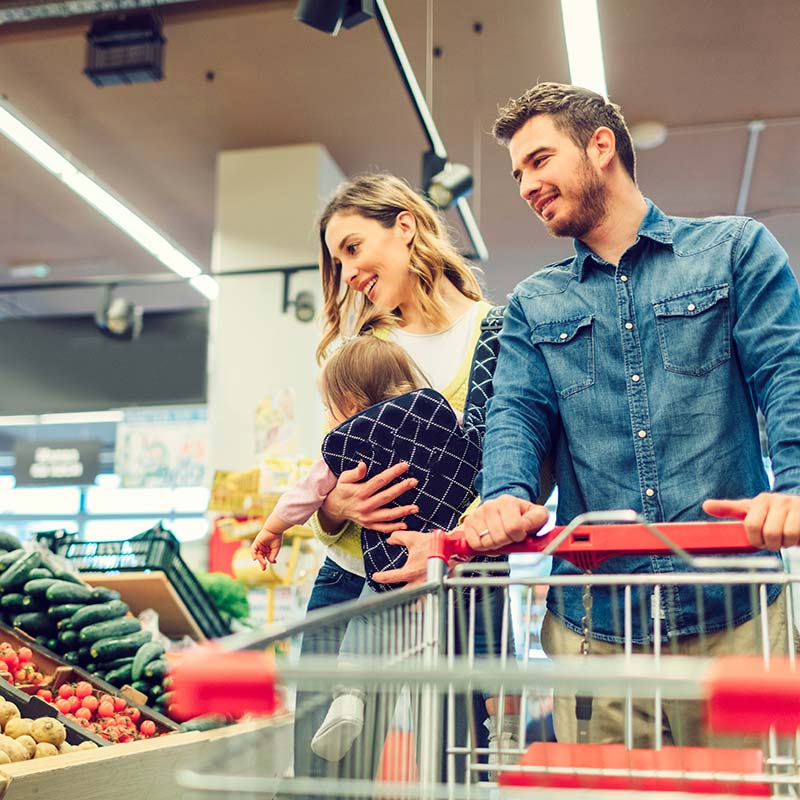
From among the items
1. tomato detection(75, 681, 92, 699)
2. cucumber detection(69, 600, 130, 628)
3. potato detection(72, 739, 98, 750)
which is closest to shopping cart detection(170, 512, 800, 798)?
potato detection(72, 739, 98, 750)

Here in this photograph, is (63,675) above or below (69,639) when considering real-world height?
below

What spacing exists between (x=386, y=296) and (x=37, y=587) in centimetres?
190

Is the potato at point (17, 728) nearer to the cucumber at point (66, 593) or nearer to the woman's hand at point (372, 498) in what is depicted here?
the cucumber at point (66, 593)

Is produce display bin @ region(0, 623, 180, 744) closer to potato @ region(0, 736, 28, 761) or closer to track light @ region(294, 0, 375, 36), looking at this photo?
potato @ region(0, 736, 28, 761)

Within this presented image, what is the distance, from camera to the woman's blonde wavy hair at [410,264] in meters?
2.04

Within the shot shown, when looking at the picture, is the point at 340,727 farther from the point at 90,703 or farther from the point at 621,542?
the point at 90,703

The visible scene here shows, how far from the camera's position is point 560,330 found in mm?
1698

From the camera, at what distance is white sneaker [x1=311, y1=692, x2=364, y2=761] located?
1.42 m

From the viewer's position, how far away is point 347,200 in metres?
2.07

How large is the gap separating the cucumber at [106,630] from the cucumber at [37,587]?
7.2 inches

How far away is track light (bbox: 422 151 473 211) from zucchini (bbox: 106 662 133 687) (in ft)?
10.3

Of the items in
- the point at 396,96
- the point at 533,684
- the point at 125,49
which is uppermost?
the point at 396,96

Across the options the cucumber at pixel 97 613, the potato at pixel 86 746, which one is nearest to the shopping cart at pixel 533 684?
the potato at pixel 86 746

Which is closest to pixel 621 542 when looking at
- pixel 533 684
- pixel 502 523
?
pixel 502 523
